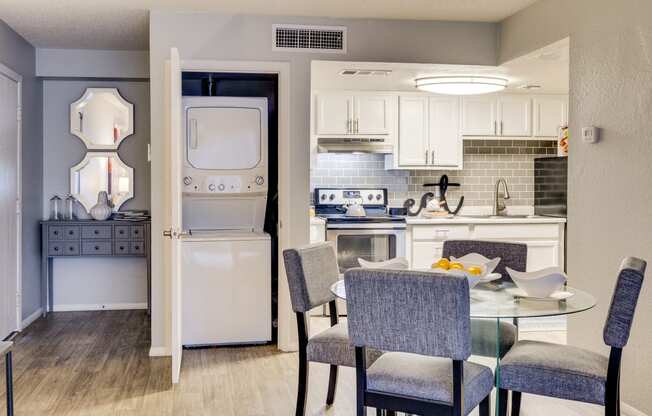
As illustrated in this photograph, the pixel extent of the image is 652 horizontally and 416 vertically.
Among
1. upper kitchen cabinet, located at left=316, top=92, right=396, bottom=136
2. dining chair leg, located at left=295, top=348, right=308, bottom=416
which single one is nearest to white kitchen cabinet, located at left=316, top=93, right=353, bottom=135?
upper kitchen cabinet, located at left=316, top=92, right=396, bottom=136

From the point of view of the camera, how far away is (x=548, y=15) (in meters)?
4.18

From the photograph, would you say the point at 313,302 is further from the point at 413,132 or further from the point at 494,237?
the point at 413,132

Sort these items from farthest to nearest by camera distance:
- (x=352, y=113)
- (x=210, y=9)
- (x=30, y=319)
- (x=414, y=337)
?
(x=352, y=113), (x=30, y=319), (x=210, y=9), (x=414, y=337)

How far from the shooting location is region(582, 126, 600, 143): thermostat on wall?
12.0 feet

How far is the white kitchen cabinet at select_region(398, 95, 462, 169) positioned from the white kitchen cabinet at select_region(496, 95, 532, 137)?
41 centimetres

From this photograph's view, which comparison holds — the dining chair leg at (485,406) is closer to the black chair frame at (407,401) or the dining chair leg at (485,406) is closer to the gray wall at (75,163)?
the black chair frame at (407,401)

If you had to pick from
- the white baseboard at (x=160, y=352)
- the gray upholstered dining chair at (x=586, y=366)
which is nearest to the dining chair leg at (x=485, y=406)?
the gray upholstered dining chair at (x=586, y=366)

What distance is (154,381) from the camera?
401cm

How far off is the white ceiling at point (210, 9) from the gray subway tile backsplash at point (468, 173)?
1.89 metres

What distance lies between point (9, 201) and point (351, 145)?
2.78 metres

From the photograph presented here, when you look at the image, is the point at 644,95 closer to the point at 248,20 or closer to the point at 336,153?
the point at 248,20

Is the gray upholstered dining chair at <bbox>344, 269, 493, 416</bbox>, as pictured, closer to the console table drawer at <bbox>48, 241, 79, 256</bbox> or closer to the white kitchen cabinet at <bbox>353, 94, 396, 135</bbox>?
the white kitchen cabinet at <bbox>353, 94, 396, 135</bbox>

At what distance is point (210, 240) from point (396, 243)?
1.72 meters

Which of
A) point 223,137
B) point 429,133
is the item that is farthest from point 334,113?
point 223,137
